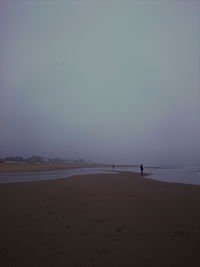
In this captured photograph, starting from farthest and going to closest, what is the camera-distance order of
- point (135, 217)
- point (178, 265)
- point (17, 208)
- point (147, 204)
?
point (147, 204), point (17, 208), point (135, 217), point (178, 265)

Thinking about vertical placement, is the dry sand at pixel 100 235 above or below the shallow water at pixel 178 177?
above

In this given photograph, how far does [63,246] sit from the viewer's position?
167 inches

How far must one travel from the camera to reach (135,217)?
247 inches

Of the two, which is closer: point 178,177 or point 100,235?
point 100,235

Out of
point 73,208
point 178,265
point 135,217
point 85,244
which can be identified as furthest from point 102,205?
point 178,265

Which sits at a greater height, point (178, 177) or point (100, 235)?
point (100, 235)

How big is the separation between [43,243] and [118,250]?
195 centimetres

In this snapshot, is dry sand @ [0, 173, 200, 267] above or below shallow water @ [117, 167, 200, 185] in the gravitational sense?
above

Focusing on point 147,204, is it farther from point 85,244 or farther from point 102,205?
point 85,244

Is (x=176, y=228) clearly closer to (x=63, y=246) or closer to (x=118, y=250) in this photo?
(x=118, y=250)

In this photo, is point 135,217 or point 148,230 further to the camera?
point 135,217

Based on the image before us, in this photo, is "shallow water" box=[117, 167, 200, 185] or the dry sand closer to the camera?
the dry sand

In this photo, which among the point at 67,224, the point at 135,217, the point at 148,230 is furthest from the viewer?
the point at 135,217

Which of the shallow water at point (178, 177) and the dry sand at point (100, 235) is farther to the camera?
the shallow water at point (178, 177)
